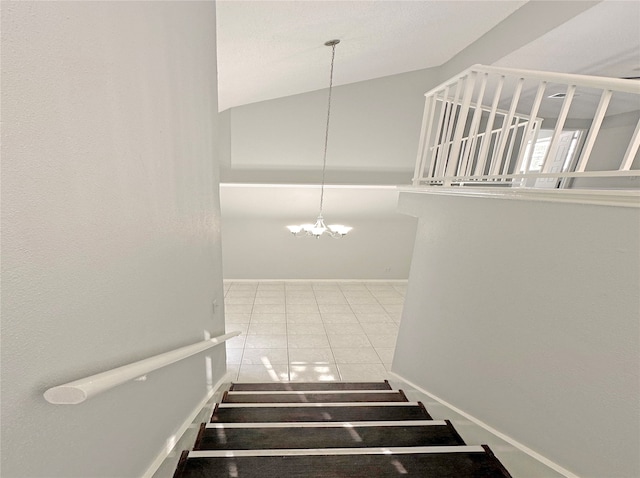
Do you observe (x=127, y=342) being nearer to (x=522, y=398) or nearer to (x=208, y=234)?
(x=208, y=234)

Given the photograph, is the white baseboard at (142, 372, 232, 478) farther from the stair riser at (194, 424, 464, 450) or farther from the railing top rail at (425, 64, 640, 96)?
the railing top rail at (425, 64, 640, 96)

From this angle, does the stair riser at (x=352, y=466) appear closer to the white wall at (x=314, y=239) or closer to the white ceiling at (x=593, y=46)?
the white ceiling at (x=593, y=46)

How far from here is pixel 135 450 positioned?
43.8 inches

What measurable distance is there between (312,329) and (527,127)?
3625mm

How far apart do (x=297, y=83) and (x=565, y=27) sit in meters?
2.89

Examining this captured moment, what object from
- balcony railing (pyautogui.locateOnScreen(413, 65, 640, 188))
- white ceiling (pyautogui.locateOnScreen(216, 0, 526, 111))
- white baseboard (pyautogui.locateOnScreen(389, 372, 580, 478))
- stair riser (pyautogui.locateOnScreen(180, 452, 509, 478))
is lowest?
stair riser (pyautogui.locateOnScreen(180, 452, 509, 478))

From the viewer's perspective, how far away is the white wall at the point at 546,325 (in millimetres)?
1031

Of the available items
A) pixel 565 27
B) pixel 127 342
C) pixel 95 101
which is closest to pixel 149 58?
pixel 95 101

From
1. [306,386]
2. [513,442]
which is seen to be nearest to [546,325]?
[513,442]

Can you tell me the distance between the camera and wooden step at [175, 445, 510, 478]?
1385mm

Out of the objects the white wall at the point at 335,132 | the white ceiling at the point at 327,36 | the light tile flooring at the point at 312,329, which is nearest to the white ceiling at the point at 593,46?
the white ceiling at the point at 327,36

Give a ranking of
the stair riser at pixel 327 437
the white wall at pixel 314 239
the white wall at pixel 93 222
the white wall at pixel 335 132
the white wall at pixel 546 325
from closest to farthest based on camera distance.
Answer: the white wall at pixel 93 222, the white wall at pixel 546 325, the stair riser at pixel 327 437, the white wall at pixel 335 132, the white wall at pixel 314 239

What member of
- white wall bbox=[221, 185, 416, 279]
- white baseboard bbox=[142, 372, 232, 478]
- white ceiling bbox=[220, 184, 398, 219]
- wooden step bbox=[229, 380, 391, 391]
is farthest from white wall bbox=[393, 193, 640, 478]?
white wall bbox=[221, 185, 416, 279]

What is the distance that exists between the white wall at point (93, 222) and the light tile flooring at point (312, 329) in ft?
6.99
